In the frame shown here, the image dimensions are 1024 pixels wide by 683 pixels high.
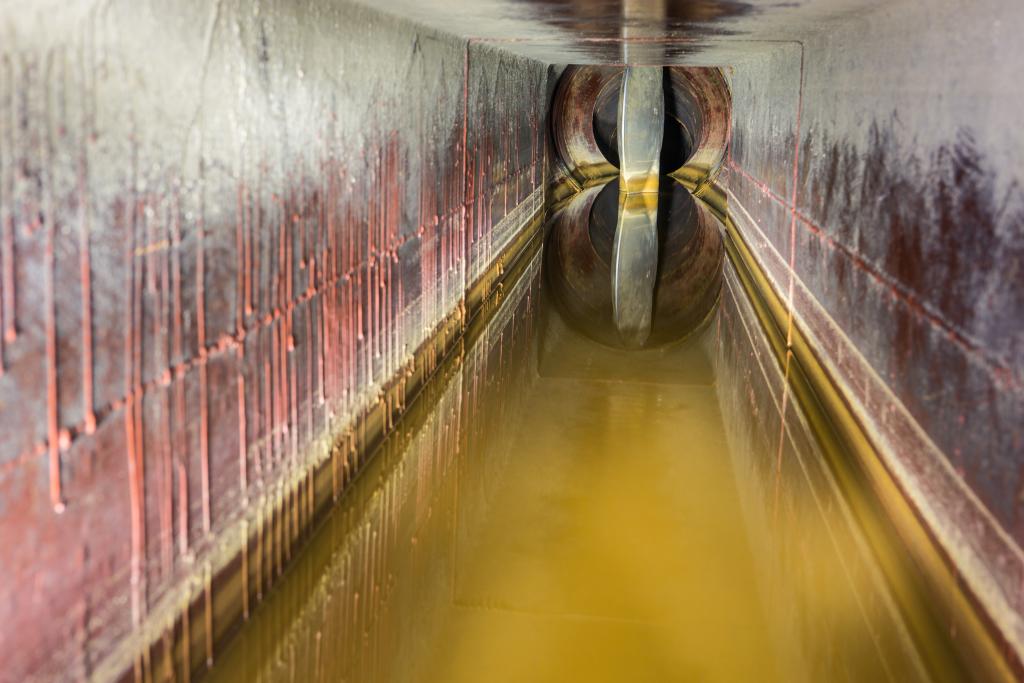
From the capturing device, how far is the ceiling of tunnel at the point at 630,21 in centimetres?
498

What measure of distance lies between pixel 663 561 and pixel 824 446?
5.09ft

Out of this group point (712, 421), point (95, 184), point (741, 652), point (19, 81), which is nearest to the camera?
point (19, 81)

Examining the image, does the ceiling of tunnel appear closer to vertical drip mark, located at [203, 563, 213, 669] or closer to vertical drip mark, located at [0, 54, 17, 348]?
vertical drip mark, located at [203, 563, 213, 669]

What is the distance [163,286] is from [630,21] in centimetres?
429

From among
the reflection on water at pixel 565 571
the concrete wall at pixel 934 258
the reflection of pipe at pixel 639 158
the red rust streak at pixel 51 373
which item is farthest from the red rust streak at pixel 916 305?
the reflection of pipe at pixel 639 158

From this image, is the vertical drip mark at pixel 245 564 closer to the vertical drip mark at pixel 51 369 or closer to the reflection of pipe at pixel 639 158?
the vertical drip mark at pixel 51 369

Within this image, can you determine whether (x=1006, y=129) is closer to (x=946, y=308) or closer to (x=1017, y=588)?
(x=946, y=308)

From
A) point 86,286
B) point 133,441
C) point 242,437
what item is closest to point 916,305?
point 242,437

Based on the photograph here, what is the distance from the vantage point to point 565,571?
3719 mm

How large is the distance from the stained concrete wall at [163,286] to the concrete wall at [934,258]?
7.24ft

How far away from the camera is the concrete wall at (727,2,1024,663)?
10.2ft

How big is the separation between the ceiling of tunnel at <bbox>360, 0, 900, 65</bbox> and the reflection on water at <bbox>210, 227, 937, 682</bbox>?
1981 millimetres

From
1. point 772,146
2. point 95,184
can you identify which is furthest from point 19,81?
point 772,146

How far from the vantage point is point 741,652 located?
3.19 meters
